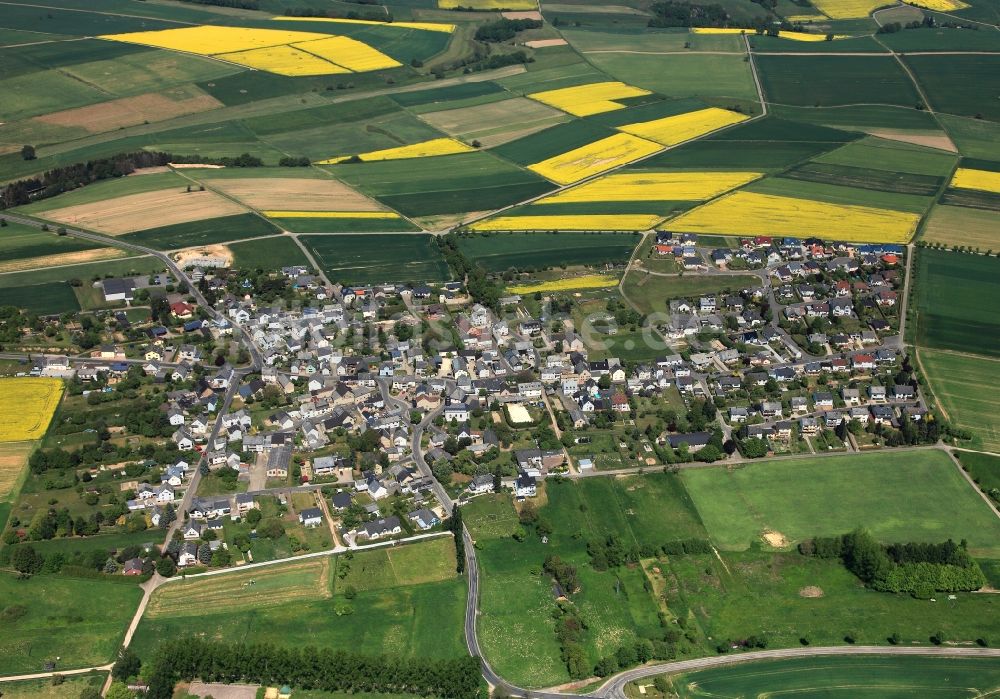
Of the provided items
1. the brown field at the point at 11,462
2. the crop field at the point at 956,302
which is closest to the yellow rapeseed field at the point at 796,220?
the crop field at the point at 956,302

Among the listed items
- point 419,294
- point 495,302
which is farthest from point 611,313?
point 419,294

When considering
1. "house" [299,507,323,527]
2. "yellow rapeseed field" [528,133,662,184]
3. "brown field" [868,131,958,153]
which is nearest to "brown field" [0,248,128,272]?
"house" [299,507,323,527]

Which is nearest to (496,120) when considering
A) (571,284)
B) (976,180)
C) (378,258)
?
(378,258)

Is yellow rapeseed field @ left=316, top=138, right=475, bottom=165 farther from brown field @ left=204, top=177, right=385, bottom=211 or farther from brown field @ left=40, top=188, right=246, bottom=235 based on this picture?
brown field @ left=40, top=188, right=246, bottom=235

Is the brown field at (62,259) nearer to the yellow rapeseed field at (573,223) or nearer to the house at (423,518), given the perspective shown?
the yellow rapeseed field at (573,223)

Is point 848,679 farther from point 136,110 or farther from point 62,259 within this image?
point 136,110
